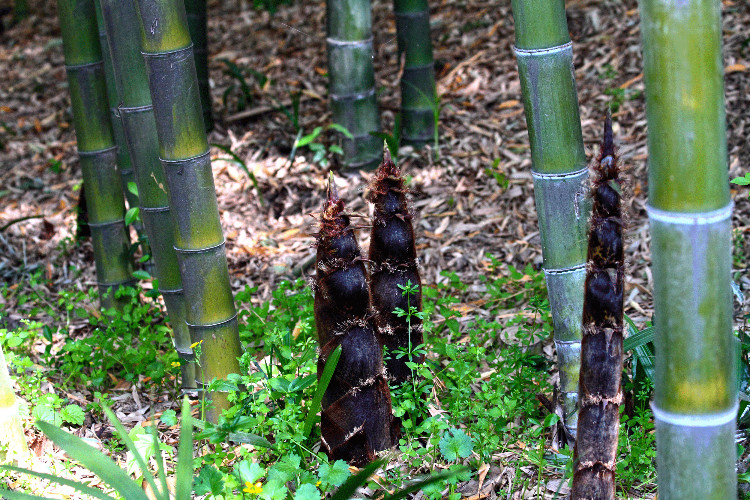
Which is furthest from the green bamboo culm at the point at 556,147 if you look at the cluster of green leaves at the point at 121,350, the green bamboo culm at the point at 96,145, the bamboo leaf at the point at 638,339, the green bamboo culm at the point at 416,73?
the green bamboo culm at the point at 416,73

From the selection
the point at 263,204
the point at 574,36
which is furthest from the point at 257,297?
the point at 574,36

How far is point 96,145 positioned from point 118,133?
4.4 inches

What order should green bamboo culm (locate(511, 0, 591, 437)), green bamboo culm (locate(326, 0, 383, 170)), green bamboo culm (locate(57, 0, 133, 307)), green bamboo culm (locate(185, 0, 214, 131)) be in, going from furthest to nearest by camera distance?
green bamboo culm (locate(185, 0, 214, 131))
green bamboo culm (locate(326, 0, 383, 170))
green bamboo culm (locate(57, 0, 133, 307))
green bamboo culm (locate(511, 0, 591, 437))

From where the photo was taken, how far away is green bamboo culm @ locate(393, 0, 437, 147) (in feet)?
11.9

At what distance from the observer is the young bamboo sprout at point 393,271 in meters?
1.83

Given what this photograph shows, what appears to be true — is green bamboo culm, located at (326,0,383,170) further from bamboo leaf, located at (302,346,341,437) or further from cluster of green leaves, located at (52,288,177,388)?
bamboo leaf, located at (302,346,341,437)

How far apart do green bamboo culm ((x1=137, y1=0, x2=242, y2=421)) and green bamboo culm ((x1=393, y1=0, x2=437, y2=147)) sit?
1944 mm

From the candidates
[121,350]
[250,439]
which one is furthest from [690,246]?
[121,350]

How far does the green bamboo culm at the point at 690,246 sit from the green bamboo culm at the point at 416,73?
8.38 feet

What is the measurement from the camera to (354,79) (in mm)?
3557

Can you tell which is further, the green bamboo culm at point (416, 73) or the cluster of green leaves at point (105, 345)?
the green bamboo culm at point (416, 73)

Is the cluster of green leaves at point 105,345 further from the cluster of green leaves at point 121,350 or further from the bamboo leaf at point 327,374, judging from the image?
the bamboo leaf at point 327,374

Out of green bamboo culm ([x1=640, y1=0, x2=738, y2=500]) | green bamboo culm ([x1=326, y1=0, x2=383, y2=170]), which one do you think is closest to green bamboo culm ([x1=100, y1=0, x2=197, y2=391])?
green bamboo culm ([x1=640, y1=0, x2=738, y2=500])

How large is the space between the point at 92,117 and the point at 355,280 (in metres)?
1.47
